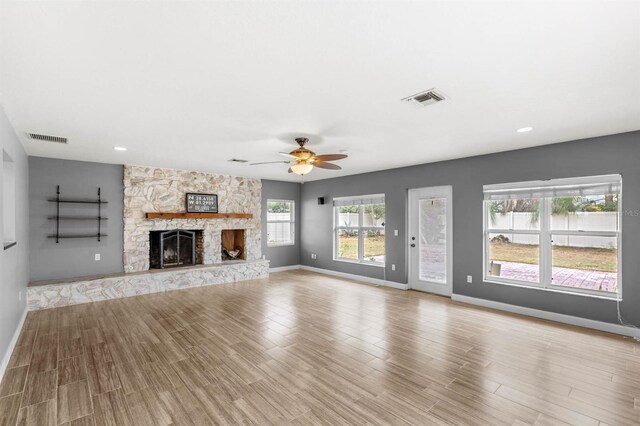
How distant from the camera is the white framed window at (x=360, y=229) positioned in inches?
278

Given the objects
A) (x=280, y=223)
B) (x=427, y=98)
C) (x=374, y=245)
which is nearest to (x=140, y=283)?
(x=280, y=223)

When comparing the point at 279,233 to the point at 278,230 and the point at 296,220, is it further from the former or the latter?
the point at 296,220

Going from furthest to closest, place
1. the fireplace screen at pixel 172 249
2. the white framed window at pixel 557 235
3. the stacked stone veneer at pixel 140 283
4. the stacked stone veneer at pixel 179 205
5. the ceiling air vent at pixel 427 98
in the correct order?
the fireplace screen at pixel 172 249, the stacked stone veneer at pixel 179 205, the stacked stone veneer at pixel 140 283, the white framed window at pixel 557 235, the ceiling air vent at pixel 427 98

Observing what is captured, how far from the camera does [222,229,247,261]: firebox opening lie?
7.82 metres

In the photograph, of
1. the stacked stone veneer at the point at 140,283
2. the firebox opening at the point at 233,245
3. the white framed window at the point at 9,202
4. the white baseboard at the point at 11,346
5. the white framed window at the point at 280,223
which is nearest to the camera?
the white baseboard at the point at 11,346

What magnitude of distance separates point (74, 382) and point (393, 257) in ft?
17.8

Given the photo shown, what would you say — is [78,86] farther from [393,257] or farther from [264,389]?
[393,257]

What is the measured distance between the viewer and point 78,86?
2.58 metres

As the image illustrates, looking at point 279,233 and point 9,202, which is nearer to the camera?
point 9,202

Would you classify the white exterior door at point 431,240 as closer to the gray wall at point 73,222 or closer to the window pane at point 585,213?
the window pane at point 585,213

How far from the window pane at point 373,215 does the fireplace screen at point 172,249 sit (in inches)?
157

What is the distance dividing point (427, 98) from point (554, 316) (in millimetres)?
3807

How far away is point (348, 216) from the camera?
779 cm

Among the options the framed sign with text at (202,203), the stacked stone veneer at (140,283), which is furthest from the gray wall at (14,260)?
the framed sign with text at (202,203)
